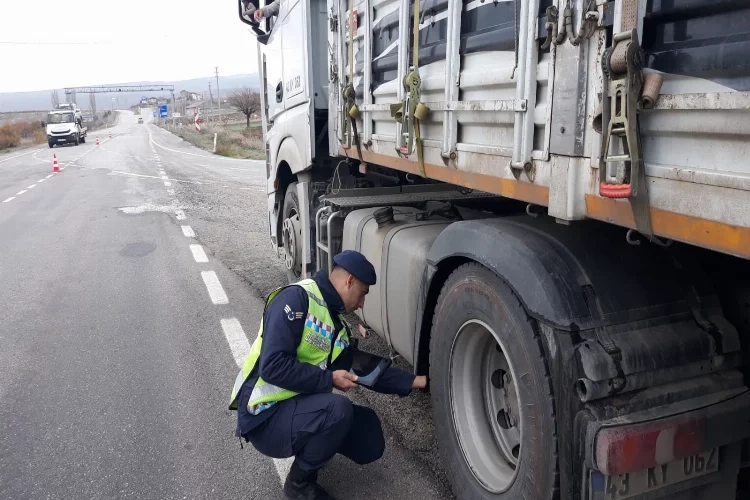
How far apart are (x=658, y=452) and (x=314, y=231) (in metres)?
3.85

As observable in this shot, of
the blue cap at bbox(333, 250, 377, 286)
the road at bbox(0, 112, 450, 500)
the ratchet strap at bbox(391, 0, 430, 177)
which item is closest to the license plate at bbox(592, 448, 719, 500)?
the road at bbox(0, 112, 450, 500)

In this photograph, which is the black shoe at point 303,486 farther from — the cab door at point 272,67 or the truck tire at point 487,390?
the cab door at point 272,67

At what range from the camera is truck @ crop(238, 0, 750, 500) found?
1607 mm

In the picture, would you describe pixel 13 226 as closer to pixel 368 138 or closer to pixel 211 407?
pixel 211 407

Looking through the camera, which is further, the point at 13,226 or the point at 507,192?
the point at 13,226

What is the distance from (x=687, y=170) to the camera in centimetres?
159

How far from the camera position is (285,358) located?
2729mm

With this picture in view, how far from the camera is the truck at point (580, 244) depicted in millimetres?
1607

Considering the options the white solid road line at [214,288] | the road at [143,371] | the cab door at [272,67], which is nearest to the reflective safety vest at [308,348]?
the road at [143,371]

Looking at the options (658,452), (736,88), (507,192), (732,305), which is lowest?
(658,452)

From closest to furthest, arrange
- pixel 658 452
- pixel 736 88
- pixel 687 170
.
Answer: pixel 736 88 → pixel 687 170 → pixel 658 452

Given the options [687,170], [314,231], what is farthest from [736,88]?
[314,231]

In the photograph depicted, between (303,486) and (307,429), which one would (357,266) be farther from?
(303,486)

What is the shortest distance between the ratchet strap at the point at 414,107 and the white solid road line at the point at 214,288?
3.59 meters
